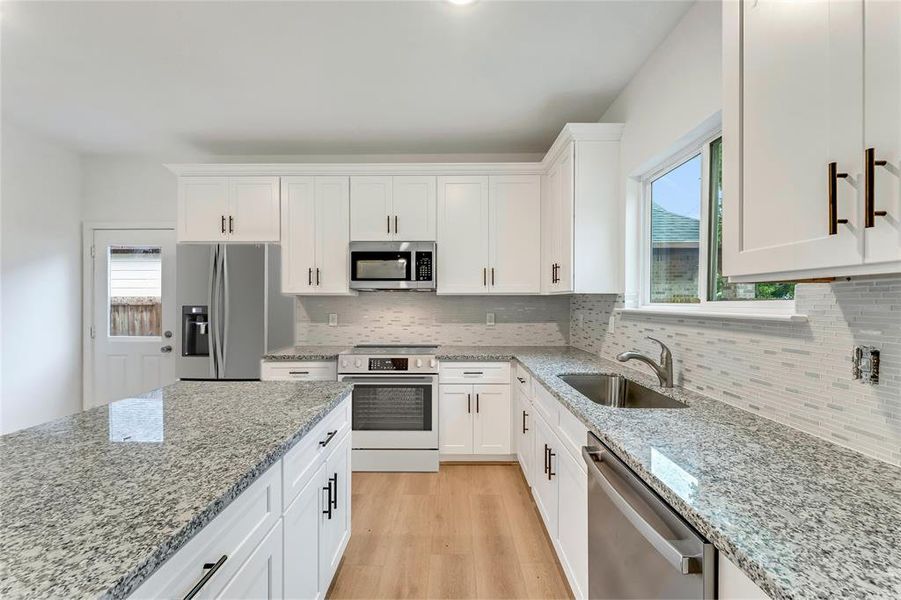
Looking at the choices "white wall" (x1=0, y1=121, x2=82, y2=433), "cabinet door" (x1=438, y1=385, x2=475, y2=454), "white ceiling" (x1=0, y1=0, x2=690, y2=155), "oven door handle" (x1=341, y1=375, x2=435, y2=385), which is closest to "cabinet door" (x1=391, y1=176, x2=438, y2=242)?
"white ceiling" (x1=0, y1=0, x2=690, y2=155)

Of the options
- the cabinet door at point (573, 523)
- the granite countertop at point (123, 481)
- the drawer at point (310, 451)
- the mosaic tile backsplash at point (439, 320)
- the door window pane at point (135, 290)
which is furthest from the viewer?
the door window pane at point (135, 290)

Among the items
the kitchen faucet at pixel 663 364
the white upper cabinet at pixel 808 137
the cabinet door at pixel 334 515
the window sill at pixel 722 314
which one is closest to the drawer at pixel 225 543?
the cabinet door at pixel 334 515

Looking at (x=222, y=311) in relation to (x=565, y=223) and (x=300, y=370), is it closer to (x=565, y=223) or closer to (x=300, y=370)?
(x=300, y=370)

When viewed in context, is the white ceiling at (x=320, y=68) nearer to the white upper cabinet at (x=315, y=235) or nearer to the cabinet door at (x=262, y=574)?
the white upper cabinet at (x=315, y=235)

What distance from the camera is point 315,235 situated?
3436 millimetres

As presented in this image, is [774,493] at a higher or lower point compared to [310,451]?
higher

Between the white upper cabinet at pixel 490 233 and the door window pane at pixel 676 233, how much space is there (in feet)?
3.39

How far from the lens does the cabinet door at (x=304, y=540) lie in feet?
4.18

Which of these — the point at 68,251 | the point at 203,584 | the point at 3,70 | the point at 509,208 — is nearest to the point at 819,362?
the point at 203,584

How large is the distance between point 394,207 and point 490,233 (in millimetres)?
829

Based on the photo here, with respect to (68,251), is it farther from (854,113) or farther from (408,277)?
(854,113)

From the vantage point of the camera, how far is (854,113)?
2.62 ft

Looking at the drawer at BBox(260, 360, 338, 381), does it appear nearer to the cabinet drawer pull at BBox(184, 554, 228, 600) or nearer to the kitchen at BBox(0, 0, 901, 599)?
the kitchen at BBox(0, 0, 901, 599)

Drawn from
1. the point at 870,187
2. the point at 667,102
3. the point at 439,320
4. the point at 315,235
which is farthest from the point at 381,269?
the point at 870,187
